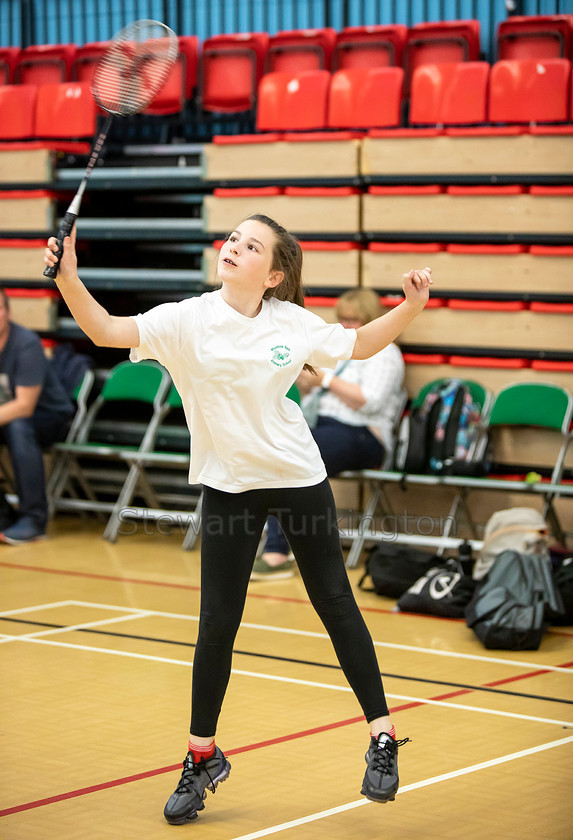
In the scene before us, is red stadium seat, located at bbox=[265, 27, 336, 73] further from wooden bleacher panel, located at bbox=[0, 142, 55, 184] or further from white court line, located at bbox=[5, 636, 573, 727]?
white court line, located at bbox=[5, 636, 573, 727]

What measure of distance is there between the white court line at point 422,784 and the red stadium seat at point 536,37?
6415mm

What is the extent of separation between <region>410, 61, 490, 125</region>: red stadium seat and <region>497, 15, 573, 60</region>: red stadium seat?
153 cm

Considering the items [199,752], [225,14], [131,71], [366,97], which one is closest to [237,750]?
[199,752]

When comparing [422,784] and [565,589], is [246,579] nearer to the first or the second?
[422,784]

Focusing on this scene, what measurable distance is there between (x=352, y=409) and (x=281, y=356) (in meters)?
3.88

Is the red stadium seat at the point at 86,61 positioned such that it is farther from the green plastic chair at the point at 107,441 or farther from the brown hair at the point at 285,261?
the brown hair at the point at 285,261

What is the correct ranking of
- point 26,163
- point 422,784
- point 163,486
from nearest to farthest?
point 422,784, point 163,486, point 26,163

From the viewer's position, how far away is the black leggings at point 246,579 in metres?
3.21

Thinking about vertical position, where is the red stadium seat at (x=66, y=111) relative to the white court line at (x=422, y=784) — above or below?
above

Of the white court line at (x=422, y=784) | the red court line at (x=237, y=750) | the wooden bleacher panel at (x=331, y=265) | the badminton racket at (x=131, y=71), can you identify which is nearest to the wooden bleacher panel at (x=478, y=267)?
the wooden bleacher panel at (x=331, y=265)

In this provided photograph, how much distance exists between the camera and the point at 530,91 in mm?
7422

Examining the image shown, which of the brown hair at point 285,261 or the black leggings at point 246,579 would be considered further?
the brown hair at point 285,261

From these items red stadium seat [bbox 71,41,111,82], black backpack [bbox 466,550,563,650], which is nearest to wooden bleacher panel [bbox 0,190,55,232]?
red stadium seat [bbox 71,41,111,82]

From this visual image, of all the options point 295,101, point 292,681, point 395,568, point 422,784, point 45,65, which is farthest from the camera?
point 45,65
